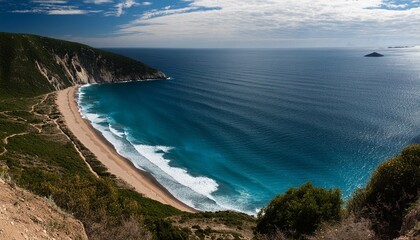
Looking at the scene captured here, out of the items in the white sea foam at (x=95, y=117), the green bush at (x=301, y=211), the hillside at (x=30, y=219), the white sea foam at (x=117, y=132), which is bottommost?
the white sea foam at (x=117, y=132)

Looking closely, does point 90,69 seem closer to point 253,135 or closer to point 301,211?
point 253,135

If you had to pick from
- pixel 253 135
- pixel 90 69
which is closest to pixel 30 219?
pixel 253 135

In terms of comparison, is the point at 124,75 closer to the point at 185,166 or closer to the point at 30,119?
the point at 30,119

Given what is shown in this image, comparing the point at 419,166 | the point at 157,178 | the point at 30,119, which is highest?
the point at 419,166

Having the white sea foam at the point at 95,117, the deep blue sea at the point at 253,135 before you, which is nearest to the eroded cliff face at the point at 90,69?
the deep blue sea at the point at 253,135

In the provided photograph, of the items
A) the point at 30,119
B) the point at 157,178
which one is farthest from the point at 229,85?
the point at 157,178

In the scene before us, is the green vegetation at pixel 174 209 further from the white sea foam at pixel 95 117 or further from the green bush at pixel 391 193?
the white sea foam at pixel 95 117

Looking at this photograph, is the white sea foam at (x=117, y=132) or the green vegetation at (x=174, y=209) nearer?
the green vegetation at (x=174, y=209)

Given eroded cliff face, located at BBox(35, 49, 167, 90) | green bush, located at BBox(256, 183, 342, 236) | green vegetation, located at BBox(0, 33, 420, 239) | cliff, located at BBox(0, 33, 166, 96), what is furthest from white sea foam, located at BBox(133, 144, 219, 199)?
eroded cliff face, located at BBox(35, 49, 167, 90)
